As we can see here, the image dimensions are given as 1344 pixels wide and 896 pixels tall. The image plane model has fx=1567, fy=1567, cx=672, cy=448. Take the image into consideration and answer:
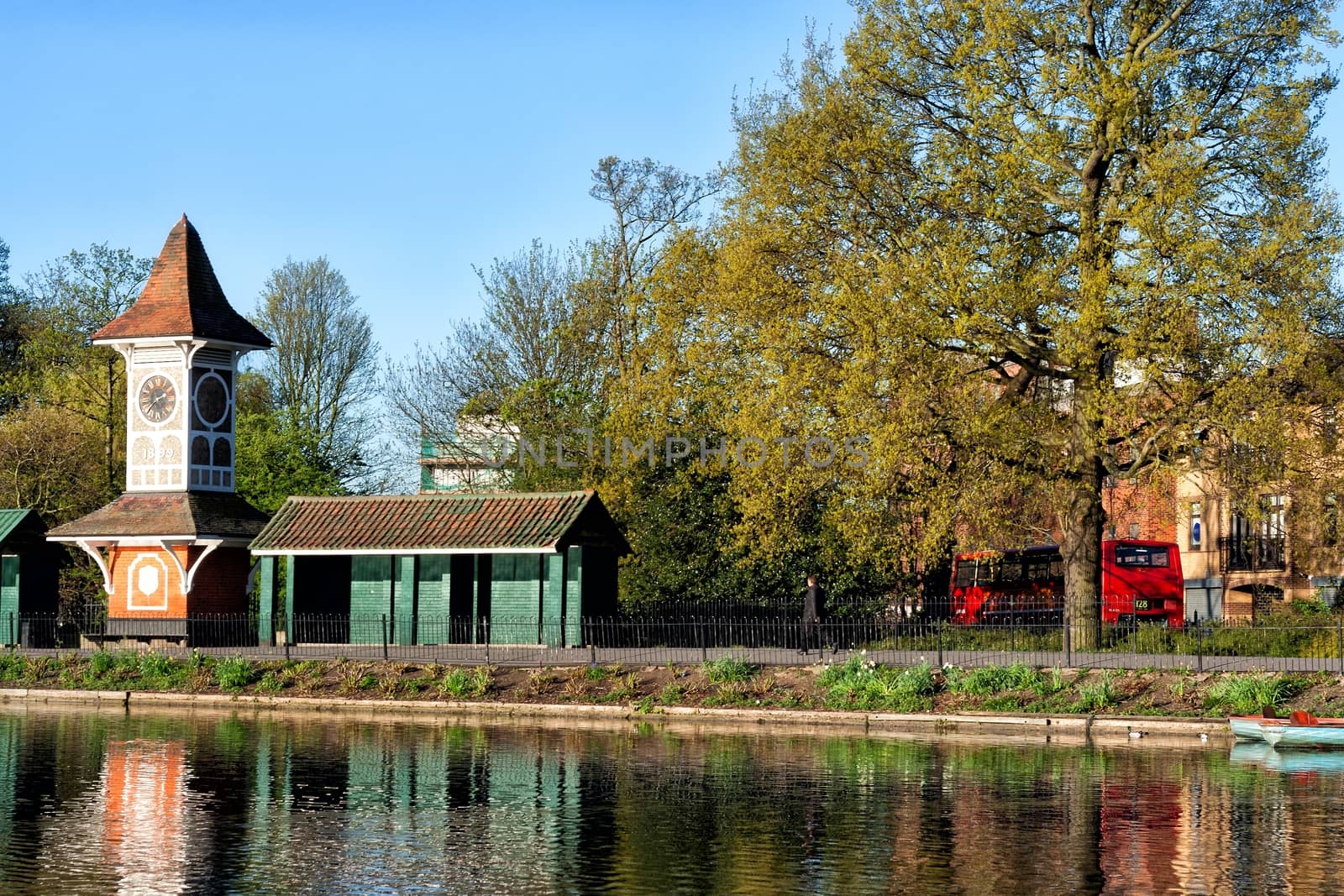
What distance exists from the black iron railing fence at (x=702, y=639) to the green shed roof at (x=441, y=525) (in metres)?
2.10

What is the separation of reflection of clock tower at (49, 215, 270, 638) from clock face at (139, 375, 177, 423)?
0.09 ft

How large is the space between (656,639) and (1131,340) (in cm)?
1483

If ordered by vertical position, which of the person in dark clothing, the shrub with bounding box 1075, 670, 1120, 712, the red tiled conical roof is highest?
the red tiled conical roof

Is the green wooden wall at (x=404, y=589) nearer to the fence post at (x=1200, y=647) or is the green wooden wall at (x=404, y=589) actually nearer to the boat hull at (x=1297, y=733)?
the fence post at (x=1200, y=647)

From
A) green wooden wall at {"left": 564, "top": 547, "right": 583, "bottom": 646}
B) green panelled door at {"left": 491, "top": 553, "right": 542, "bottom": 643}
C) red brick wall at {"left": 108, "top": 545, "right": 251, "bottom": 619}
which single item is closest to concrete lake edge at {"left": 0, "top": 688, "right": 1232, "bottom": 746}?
green panelled door at {"left": 491, "top": 553, "right": 542, "bottom": 643}

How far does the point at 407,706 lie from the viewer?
34688 mm

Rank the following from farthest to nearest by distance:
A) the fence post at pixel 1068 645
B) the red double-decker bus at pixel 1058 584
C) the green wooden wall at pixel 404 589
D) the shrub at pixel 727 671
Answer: the red double-decker bus at pixel 1058 584 < the green wooden wall at pixel 404 589 < the shrub at pixel 727 671 < the fence post at pixel 1068 645

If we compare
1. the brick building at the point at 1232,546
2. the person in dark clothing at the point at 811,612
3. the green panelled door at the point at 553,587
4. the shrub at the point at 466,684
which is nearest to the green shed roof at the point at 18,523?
the green panelled door at the point at 553,587

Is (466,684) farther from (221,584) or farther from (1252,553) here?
(1252,553)

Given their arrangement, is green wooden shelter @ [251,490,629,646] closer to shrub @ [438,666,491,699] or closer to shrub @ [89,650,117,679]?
shrub @ [89,650,117,679]

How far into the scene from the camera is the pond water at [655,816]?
603 inches

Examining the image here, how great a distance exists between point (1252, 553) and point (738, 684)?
3114 centimetres

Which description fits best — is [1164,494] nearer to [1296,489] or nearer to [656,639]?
[1296,489]

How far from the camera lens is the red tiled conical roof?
163ft
